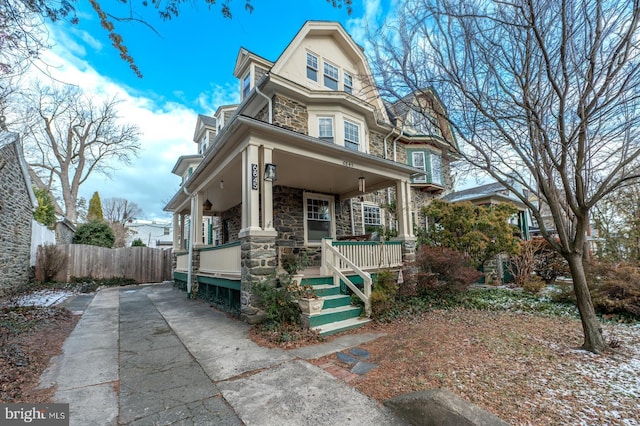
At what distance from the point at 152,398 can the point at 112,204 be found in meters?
42.9

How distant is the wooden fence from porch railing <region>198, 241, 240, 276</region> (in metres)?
7.20

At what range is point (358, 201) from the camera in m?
11.2

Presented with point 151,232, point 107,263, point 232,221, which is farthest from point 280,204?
point 151,232

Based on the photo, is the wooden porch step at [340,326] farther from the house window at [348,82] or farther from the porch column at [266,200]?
the house window at [348,82]

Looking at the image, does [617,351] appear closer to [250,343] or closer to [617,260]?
[250,343]

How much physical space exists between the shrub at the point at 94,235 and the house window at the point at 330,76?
13711mm

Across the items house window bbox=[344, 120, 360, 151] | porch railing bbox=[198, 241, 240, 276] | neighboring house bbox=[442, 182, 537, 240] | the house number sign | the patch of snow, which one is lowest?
the patch of snow

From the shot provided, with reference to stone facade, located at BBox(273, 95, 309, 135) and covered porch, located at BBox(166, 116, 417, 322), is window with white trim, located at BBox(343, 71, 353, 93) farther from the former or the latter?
covered porch, located at BBox(166, 116, 417, 322)

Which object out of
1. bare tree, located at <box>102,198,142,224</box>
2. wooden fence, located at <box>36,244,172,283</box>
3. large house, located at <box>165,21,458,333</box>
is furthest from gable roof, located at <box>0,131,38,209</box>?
bare tree, located at <box>102,198,142,224</box>

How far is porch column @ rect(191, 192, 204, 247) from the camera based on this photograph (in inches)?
357

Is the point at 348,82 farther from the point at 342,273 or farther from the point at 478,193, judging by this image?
the point at 478,193

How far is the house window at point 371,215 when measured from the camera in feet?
37.5

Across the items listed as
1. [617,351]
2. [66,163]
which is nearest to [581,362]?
[617,351]

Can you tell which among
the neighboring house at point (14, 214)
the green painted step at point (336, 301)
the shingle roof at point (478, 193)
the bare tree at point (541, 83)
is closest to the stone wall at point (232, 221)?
the green painted step at point (336, 301)
